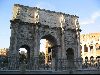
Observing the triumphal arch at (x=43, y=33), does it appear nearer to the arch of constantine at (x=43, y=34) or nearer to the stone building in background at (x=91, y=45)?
the arch of constantine at (x=43, y=34)

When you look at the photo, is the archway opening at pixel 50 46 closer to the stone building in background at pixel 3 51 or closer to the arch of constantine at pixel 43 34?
the arch of constantine at pixel 43 34

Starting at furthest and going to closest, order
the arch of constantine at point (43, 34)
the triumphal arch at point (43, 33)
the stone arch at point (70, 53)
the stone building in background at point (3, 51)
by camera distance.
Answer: the stone building in background at point (3, 51), the stone arch at point (70, 53), the triumphal arch at point (43, 33), the arch of constantine at point (43, 34)

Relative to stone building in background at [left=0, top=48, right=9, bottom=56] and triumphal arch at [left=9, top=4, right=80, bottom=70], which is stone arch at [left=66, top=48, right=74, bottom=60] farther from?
stone building in background at [left=0, top=48, right=9, bottom=56]

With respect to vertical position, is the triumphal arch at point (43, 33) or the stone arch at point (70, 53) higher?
the triumphal arch at point (43, 33)

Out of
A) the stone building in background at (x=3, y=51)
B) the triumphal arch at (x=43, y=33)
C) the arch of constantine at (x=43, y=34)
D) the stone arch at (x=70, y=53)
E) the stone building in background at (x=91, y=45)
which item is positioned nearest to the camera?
the arch of constantine at (x=43, y=34)

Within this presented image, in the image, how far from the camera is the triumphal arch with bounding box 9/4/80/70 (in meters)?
29.0

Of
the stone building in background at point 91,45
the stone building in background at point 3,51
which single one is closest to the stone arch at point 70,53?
the stone building in background at point 91,45

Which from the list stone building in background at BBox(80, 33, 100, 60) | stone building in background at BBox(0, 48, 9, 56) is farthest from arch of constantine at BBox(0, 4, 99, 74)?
stone building in background at BBox(0, 48, 9, 56)

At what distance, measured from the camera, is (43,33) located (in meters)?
31.2

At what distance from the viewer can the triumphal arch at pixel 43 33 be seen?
95.0ft

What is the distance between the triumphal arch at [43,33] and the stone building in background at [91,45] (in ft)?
51.2

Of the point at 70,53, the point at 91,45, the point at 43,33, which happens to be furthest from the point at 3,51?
the point at 43,33

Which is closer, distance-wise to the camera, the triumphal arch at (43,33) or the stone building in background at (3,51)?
the triumphal arch at (43,33)

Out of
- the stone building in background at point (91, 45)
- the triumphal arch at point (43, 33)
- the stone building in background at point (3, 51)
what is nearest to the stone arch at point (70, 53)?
the triumphal arch at point (43, 33)
